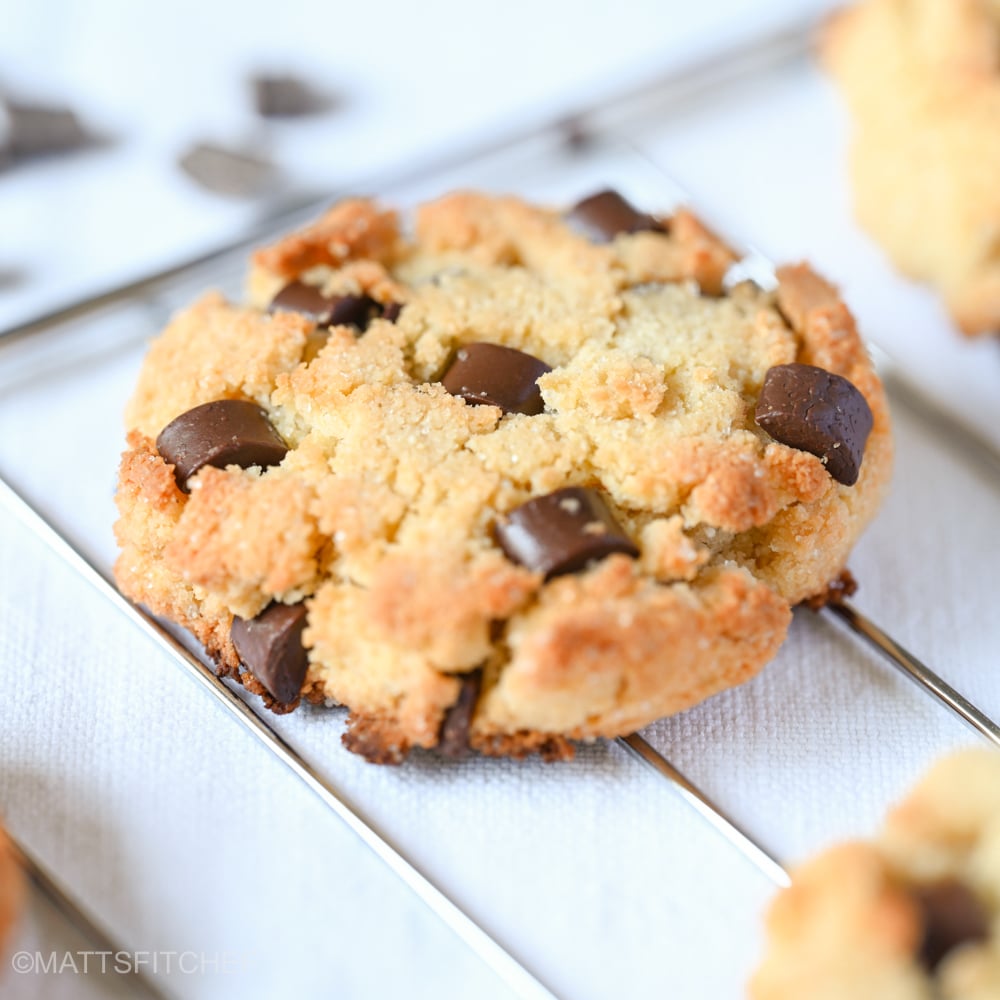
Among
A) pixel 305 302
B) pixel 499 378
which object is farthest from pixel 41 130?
pixel 499 378

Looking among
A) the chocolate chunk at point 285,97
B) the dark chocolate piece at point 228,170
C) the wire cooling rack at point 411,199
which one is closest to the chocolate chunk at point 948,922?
the wire cooling rack at point 411,199

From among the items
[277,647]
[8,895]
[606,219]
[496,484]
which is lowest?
[8,895]

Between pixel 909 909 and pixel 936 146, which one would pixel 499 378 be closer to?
pixel 909 909

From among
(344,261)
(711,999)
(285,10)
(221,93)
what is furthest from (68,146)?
(711,999)

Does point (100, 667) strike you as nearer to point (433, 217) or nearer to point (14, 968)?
point (14, 968)

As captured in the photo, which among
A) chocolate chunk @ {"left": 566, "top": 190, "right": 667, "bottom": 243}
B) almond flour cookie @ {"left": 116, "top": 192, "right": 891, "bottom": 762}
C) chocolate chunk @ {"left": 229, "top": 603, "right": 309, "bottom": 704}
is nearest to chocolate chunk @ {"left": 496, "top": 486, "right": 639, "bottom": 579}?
almond flour cookie @ {"left": 116, "top": 192, "right": 891, "bottom": 762}

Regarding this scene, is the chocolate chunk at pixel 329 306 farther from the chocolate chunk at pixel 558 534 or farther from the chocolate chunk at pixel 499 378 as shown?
the chocolate chunk at pixel 558 534

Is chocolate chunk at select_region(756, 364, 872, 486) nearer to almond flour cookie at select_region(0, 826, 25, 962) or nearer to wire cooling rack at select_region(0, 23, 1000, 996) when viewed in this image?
wire cooling rack at select_region(0, 23, 1000, 996)
